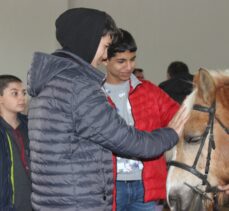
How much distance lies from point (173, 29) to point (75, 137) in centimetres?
593

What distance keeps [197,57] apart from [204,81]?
526 centimetres

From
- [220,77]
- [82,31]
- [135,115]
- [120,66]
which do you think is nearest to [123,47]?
[120,66]

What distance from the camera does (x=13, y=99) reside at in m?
3.22

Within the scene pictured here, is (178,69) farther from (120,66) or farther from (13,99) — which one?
(120,66)

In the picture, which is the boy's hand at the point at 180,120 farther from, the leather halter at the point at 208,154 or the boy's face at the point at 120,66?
the boy's face at the point at 120,66

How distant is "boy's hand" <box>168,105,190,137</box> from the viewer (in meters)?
1.93

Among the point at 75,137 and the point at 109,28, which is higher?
the point at 109,28

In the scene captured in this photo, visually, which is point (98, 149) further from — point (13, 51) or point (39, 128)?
point (13, 51)

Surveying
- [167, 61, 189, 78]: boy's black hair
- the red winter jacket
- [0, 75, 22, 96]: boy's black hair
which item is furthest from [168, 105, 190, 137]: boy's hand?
[167, 61, 189, 78]: boy's black hair

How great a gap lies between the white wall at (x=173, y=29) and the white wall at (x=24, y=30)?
0.54 meters

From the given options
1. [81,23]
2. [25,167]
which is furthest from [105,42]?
[25,167]

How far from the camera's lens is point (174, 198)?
217 cm

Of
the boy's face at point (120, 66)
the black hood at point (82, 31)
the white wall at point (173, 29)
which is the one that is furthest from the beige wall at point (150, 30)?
the black hood at point (82, 31)

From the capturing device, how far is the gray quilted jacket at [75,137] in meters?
1.69
